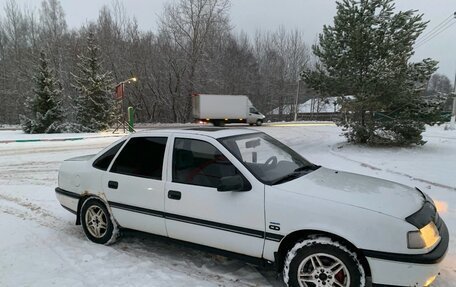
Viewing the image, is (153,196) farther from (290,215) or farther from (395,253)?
(395,253)

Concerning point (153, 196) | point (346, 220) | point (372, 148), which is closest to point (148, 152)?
Result: point (153, 196)

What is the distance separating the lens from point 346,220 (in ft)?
10.2

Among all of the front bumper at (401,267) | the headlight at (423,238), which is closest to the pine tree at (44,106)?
the front bumper at (401,267)

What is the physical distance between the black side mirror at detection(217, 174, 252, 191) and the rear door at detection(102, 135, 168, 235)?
94 centimetres

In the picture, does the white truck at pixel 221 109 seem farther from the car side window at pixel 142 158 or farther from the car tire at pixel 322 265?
the car tire at pixel 322 265

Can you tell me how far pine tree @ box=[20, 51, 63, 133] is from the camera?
2592 centimetres

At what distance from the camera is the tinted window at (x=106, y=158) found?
4.76 meters

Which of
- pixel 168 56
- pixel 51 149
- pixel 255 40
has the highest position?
pixel 255 40

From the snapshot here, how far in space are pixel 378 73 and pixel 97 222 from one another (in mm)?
12301

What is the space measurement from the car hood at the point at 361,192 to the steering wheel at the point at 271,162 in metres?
0.41

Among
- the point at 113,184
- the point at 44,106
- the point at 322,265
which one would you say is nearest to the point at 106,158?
the point at 113,184

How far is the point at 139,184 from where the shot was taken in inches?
171

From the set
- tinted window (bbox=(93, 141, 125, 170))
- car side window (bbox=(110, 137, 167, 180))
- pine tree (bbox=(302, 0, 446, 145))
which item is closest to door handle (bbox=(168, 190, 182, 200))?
car side window (bbox=(110, 137, 167, 180))

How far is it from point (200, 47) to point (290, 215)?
136 feet
